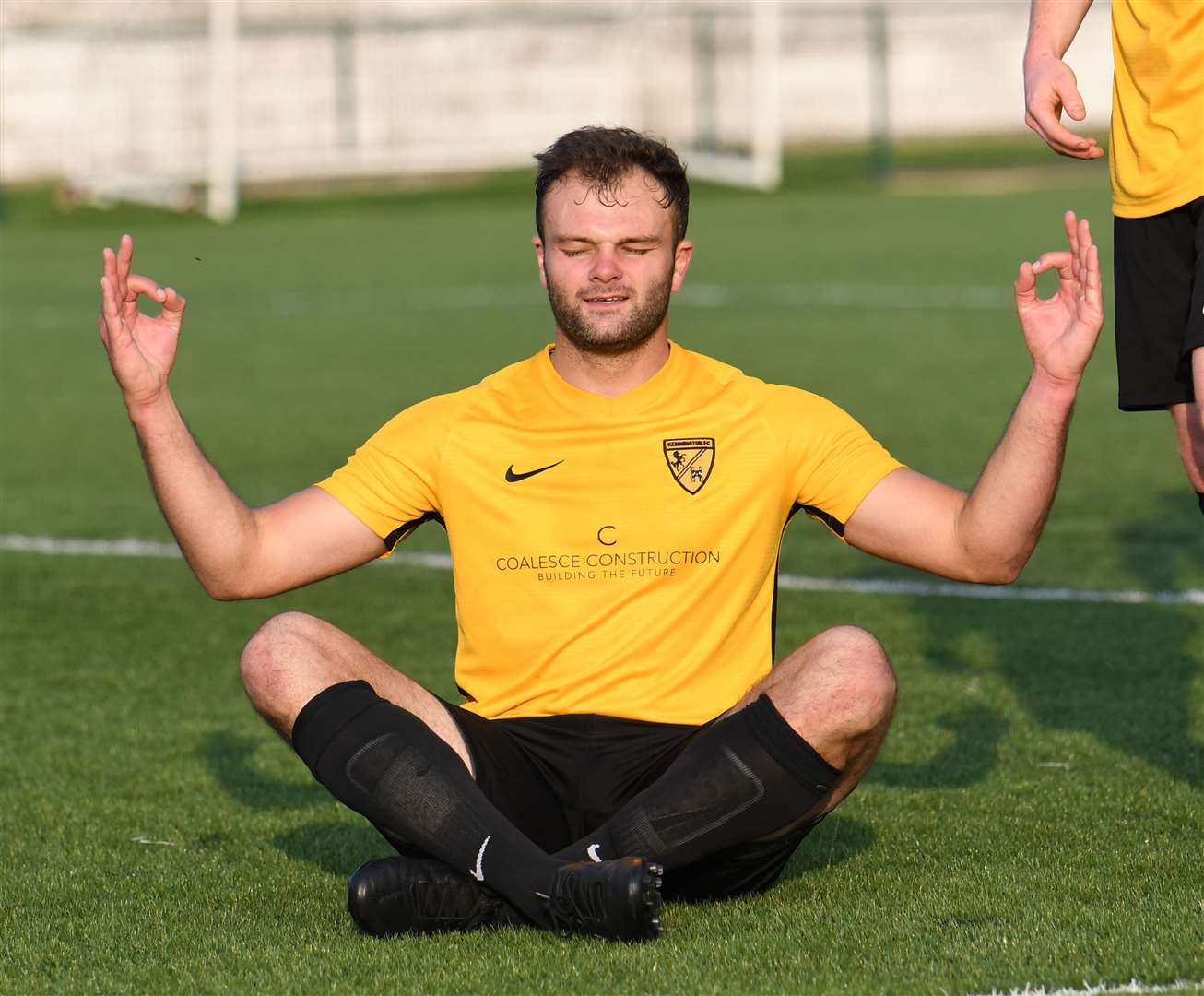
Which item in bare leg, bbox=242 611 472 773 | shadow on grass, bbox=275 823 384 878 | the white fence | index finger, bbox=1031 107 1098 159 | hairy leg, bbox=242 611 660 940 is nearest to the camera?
hairy leg, bbox=242 611 660 940

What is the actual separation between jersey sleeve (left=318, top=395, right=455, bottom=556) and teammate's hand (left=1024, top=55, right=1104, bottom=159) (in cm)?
138

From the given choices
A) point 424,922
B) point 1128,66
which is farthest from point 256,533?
point 1128,66

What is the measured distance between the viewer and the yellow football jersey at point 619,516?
175 inches

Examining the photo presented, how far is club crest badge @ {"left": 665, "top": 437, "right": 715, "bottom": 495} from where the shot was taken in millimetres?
4496

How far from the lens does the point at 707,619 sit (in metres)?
4.46

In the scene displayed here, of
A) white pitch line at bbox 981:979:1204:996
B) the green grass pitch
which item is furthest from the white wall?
white pitch line at bbox 981:979:1204:996

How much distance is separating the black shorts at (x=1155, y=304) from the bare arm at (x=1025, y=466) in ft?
1.56

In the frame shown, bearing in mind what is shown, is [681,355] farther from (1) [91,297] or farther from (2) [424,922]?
(1) [91,297]

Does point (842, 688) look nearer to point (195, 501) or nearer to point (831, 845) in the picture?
point (831, 845)

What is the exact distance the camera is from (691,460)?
451 centimetres

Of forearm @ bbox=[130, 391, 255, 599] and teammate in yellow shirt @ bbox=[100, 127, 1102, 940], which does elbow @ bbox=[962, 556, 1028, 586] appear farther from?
forearm @ bbox=[130, 391, 255, 599]

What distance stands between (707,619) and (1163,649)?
2884 millimetres

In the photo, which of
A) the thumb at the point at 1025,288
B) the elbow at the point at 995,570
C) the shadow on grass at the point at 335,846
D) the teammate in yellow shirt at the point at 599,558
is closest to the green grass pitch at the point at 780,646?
the shadow on grass at the point at 335,846

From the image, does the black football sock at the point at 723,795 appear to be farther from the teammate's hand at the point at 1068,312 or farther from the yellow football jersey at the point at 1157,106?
the yellow football jersey at the point at 1157,106
